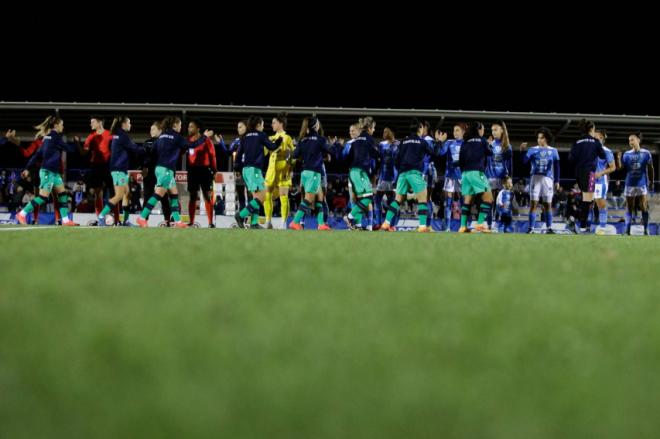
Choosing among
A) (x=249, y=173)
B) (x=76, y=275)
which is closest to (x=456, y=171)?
(x=249, y=173)

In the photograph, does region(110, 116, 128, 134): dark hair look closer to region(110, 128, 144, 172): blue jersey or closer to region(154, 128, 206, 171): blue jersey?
region(110, 128, 144, 172): blue jersey

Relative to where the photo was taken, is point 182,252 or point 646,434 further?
point 182,252

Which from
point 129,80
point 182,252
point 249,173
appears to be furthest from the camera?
point 129,80

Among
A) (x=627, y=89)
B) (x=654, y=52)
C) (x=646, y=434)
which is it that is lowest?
(x=646, y=434)

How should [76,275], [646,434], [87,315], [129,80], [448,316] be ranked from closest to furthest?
[646,434]
[87,315]
[448,316]
[76,275]
[129,80]

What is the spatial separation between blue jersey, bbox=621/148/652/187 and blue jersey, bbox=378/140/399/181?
15.2 feet

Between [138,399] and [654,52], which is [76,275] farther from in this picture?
[654,52]

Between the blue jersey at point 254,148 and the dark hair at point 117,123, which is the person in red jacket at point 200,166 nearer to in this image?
the blue jersey at point 254,148

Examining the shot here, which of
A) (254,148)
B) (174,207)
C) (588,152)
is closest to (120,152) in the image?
(174,207)

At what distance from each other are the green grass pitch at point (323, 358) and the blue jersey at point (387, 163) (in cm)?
1096

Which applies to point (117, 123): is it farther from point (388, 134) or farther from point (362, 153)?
point (388, 134)

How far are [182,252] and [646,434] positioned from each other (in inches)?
126

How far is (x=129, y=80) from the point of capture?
3328 centimetres

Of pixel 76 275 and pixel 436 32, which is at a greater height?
pixel 436 32
